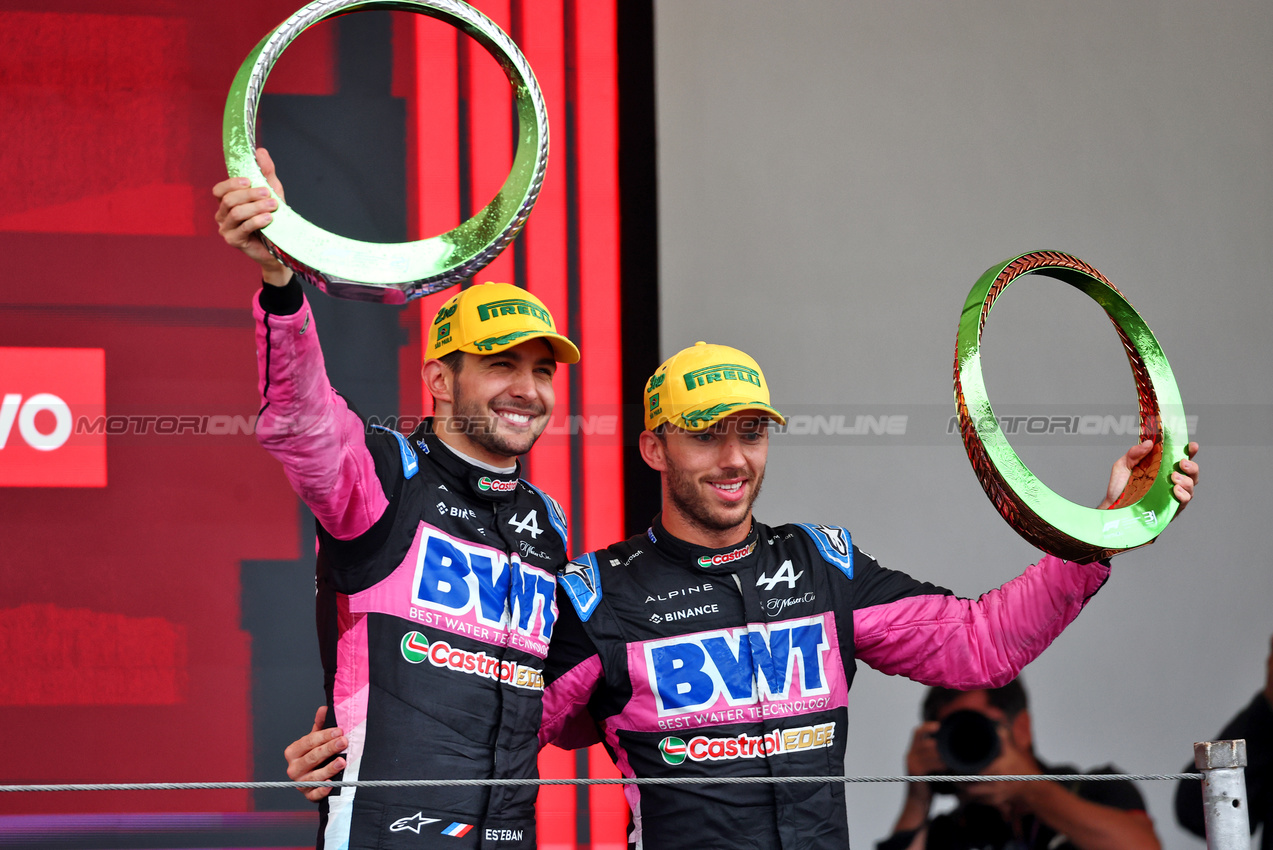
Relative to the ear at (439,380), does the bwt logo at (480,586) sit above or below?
below

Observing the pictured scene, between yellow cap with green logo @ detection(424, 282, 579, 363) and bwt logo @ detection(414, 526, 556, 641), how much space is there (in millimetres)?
306

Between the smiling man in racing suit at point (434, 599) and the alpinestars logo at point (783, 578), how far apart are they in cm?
36

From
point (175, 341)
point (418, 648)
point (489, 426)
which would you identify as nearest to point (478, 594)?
point (418, 648)

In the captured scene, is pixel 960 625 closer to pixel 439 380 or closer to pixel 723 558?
pixel 723 558

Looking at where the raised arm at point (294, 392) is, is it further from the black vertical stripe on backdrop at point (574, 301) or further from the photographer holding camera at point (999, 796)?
the photographer holding camera at point (999, 796)

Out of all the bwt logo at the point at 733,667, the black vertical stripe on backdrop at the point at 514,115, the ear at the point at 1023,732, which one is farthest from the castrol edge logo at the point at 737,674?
the ear at the point at 1023,732

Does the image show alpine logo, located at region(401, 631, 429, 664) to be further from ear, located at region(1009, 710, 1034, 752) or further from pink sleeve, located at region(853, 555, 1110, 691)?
ear, located at region(1009, 710, 1034, 752)

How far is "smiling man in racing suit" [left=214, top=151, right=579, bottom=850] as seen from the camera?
5.08 feet

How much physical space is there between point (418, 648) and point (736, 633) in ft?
1.71

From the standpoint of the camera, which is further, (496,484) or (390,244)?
(496,484)

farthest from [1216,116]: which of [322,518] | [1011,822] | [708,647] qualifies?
[322,518]

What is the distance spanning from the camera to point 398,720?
5.15 ft

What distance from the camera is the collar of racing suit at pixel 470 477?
1709 millimetres

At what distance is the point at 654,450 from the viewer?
6.53 ft
